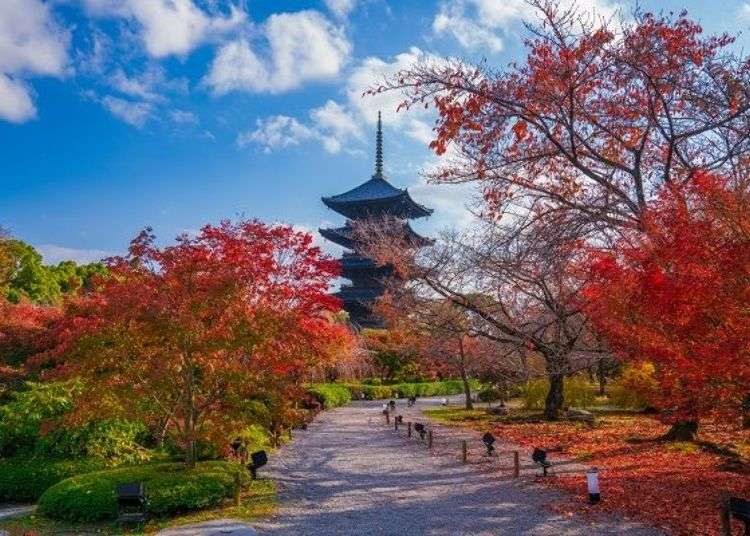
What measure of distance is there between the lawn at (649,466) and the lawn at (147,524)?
15.6ft

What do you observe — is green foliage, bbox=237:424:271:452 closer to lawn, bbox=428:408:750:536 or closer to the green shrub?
the green shrub

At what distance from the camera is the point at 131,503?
8695mm

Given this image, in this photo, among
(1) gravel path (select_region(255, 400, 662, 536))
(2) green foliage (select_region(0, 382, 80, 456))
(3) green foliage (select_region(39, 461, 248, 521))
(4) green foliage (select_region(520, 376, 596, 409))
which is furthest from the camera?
(4) green foliage (select_region(520, 376, 596, 409))

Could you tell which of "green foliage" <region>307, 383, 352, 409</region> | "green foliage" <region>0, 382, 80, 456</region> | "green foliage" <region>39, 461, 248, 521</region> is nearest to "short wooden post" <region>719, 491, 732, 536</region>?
"green foliage" <region>39, 461, 248, 521</region>

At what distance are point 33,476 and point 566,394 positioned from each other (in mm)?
20289

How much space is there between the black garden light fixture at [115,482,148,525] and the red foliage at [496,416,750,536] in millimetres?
6170

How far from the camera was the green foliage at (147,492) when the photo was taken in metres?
9.12

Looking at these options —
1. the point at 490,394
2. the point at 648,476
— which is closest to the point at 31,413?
the point at 648,476

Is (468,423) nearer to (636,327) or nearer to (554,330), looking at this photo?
(554,330)

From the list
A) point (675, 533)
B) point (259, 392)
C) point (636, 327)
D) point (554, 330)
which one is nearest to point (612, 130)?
point (636, 327)

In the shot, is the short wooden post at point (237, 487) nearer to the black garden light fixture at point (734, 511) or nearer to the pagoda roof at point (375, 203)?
the black garden light fixture at point (734, 511)

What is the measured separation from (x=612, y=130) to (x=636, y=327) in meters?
3.41

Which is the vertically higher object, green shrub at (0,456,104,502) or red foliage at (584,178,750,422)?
red foliage at (584,178,750,422)

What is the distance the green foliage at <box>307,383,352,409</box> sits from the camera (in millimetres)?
29078
